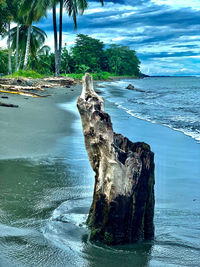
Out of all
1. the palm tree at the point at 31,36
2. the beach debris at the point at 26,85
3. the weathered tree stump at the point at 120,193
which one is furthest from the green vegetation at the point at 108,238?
the palm tree at the point at 31,36

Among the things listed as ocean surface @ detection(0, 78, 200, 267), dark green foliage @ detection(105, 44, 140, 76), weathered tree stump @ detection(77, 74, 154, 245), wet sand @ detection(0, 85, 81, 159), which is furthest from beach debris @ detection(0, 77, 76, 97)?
dark green foliage @ detection(105, 44, 140, 76)

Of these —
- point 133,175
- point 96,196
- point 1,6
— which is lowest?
point 96,196

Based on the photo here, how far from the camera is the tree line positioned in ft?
89.0

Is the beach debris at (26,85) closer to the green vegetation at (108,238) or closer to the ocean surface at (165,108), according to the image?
the ocean surface at (165,108)

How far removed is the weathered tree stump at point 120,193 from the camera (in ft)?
6.90

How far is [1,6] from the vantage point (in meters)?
18.7

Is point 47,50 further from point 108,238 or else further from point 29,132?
point 108,238

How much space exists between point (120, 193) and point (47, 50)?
53124 millimetres

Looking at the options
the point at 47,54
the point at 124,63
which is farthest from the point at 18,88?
the point at 124,63

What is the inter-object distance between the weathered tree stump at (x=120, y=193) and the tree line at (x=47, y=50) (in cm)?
1811

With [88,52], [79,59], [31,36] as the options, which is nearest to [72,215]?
[31,36]

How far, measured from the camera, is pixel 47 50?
5256cm

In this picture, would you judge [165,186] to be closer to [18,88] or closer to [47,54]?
[18,88]

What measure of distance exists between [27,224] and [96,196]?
595mm
